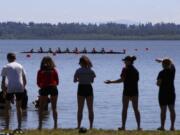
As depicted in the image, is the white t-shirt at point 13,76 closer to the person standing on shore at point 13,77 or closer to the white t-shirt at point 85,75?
the person standing on shore at point 13,77

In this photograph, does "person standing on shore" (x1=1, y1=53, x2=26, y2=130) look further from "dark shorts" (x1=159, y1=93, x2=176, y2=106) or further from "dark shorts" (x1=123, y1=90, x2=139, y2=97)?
"dark shorts" (x1=159, y1=93, x2=176, y2=106)

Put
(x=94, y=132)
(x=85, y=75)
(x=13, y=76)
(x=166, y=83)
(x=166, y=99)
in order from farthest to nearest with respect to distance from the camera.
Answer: (x=166, y=99), (x=166, y=83), (x=85, y=75), (x=13, y=76), (x=94, y=132)

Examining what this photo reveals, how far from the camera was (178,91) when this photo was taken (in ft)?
159

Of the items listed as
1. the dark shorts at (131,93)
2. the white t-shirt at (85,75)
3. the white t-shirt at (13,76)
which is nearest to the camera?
the white t-shirt at (13,76)

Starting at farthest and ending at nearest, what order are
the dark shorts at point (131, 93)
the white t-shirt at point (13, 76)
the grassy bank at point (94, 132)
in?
the dark shorts at point (131, 93) → the white t-shirt at point (13, 76) → the grassy bank at point (94, 132)

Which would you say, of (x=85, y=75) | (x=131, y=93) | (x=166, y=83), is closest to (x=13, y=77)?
(x=85, y=75)

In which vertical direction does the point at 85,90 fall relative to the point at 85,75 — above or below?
below

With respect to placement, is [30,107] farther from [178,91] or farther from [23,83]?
[23,83]

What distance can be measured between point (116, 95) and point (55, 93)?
28736 millimetres

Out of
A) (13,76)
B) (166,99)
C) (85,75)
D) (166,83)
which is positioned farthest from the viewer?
(166,99)

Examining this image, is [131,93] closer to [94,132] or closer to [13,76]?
[94,132]

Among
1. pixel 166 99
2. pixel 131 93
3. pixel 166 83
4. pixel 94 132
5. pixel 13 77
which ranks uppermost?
pixel 13 77

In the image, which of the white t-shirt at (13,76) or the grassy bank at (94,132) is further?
the white t-shirt at (13,76)

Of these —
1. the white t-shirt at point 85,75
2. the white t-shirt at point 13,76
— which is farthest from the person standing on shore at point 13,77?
the white t-shirt at point 85,75
